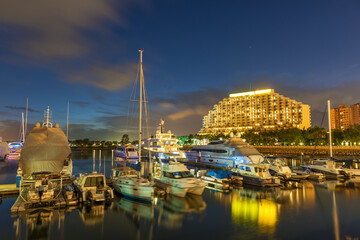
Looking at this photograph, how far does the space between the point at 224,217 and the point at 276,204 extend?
6.44 m

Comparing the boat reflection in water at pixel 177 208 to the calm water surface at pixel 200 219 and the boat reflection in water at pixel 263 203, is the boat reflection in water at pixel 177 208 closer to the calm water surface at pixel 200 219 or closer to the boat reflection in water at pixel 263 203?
the calm water surface at pixel 200 219

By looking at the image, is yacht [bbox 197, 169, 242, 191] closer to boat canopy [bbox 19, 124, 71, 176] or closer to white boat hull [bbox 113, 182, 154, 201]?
white boat hull [bbox 113, 182, 154, 201]

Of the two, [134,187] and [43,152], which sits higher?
[43,152]

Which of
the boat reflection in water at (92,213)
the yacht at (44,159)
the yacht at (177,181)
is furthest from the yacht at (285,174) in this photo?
the yacht at (44,159)

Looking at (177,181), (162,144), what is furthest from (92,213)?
(162,144)

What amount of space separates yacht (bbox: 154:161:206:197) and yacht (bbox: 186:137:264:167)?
20740mm

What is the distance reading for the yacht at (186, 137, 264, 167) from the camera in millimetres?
42250

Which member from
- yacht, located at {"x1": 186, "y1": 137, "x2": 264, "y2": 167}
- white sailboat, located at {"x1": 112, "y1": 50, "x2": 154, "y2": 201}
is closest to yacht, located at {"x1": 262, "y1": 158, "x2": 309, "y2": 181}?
yacht, located at {"x1": 186, "y1": 137, "x2": 264, "y2": 167}

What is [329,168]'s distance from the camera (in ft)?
115

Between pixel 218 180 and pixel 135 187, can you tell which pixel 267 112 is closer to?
pixel 218 180

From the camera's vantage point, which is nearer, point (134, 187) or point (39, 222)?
point (39, 222)

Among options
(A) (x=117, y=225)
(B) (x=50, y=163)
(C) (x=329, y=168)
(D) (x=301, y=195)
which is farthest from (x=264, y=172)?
(B) (x=50, y=163)

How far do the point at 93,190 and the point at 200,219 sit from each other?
→ 31.8ft

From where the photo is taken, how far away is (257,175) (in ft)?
95.3
